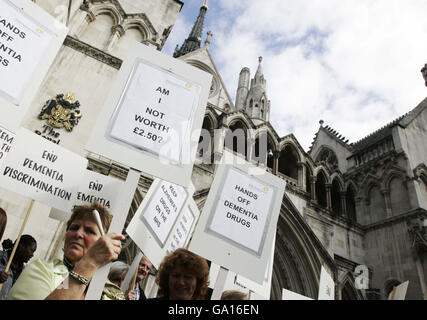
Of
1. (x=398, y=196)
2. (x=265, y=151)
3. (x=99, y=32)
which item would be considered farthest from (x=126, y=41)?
(x=398, y=196)

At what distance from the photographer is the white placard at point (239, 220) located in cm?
321

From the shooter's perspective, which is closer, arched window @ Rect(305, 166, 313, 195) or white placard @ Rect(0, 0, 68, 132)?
white placard @ Rect(0, 0, 68, 132)

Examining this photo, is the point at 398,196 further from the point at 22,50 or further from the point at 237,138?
the point at 22,50

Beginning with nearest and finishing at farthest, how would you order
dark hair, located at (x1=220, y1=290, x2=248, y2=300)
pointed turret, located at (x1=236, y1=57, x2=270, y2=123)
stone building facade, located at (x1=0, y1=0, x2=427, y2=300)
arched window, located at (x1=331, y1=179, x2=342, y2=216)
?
dark hair, located at (x1=220, y1=290, x2=248, y2=300)
stone building facade, located at (x1=0, y1=0, x2=427, y2=300)
arched window, located at (x1=331, y1=179, x2=342, y2=216)
pointed turret, located at (x1=236, y1=57, x2=270, y2=123)

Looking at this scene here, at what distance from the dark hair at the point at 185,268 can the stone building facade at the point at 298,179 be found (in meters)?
5.18

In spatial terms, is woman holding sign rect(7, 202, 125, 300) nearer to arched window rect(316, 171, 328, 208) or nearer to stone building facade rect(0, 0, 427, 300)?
stone building facade rect(0, 0, 427, 300)

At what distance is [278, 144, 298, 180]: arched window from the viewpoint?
1503 cm

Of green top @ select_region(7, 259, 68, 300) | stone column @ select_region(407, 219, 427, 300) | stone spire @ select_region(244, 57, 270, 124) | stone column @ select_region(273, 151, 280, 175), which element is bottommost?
green top @ select_region(7, 259, 68, 300)

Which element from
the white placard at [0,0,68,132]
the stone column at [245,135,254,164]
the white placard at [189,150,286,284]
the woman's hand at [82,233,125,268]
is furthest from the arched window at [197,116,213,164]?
the woman's hand at [82,233,125,268]

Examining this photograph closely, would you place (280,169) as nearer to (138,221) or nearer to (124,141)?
(138,221)

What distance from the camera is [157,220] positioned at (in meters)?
3.83

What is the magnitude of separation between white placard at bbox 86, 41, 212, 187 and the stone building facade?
212 inches

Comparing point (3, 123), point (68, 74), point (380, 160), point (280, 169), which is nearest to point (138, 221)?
point (3, 123)
